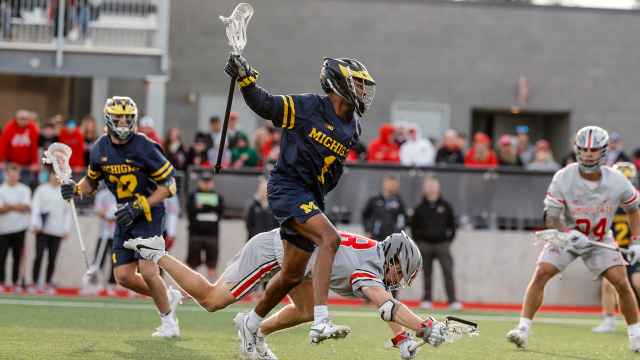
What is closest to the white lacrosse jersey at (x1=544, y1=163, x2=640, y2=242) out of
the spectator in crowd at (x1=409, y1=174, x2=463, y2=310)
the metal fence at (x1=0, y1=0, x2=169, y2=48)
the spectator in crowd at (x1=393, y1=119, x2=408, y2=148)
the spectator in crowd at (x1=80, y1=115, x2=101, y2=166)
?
the spectator in crowd at (x1=409, y1=174, x2=463, y2=310)

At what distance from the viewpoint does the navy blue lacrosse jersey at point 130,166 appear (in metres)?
7.00

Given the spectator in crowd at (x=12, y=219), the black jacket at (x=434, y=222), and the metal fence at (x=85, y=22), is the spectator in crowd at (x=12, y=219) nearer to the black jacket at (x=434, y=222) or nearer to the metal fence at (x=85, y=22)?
the metal fence at (x=85, y=22)

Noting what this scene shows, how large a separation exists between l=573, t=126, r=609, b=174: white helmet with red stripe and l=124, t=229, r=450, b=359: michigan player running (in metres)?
2.71

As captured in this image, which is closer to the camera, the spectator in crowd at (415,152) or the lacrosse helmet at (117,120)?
the lacrosse helmet at (117,120)

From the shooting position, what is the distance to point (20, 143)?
502 inches

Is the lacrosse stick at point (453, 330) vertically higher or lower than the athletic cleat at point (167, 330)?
higher

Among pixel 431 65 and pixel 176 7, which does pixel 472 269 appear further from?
pixel 176 7

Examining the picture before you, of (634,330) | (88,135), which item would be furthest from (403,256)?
(88,135)

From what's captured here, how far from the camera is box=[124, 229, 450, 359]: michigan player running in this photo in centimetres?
502

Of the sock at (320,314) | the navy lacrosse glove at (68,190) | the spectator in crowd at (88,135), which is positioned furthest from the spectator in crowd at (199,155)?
the sock at (320,314)

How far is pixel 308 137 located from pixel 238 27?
2.91 ft

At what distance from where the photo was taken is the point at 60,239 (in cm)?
1220

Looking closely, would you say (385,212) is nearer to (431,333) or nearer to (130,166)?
(130,166)

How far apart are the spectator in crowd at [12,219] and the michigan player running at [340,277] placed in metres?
6.92
